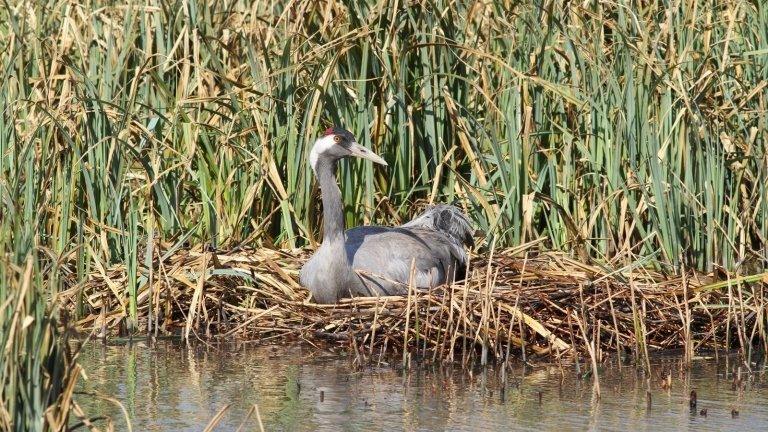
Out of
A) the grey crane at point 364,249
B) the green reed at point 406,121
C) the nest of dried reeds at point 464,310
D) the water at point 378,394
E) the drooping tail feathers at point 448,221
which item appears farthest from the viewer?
the drooping tail feathers at point 448,221

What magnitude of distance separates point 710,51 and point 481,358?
2.30 m

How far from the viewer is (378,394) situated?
5.79 meters

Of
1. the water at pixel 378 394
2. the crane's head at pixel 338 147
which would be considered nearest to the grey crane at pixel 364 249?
the crane's head at pixel 338 147

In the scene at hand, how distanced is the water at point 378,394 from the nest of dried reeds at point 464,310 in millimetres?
184

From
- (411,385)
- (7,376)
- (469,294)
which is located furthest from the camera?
(469,294)

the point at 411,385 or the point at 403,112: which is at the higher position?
the point at 403,112

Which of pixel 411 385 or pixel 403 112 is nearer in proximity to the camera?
pixel 411 385

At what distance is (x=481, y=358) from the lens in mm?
6449

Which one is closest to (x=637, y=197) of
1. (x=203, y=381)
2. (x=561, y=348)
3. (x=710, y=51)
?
(x=710, y=51)

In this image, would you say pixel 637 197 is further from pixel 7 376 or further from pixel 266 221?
pixel 7 376

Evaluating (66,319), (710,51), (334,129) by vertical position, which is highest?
(710,51)

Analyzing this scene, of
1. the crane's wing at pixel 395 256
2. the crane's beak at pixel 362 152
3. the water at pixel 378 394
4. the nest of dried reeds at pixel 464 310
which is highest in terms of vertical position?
the crane's beak at pixel 362 152

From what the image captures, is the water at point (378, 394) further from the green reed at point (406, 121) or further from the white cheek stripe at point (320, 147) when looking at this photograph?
the white cheek stripe at point (320, 147)

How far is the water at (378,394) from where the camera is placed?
531cm
